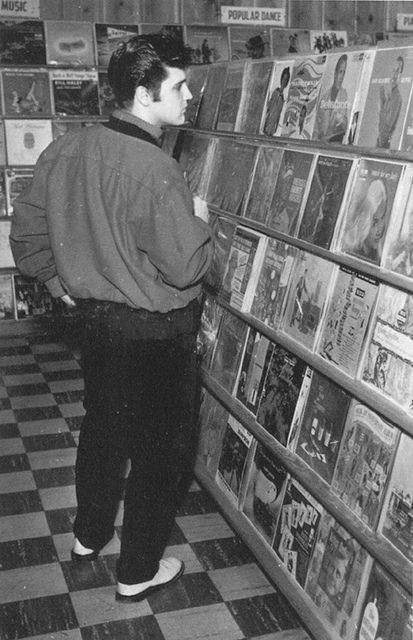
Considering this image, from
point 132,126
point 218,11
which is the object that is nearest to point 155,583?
point 132,126

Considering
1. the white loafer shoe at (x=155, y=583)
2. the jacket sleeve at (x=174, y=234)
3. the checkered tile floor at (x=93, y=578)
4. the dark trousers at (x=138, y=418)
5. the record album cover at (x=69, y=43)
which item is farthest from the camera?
the record album cover at (x=69, y=43)

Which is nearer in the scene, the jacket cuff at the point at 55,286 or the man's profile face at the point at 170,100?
the man's profile face at the point at 170,100

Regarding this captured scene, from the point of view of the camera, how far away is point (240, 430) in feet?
9.53

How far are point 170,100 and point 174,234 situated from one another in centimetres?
38

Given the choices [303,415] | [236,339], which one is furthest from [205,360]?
A: [303,415]

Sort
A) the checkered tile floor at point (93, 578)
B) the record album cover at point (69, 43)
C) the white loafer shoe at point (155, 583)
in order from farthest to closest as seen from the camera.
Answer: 1. the record album cover at point (69, 43)
2. the white loafer shoe at point (155, 583)
3. the checkered tile floor at point (93, 578)

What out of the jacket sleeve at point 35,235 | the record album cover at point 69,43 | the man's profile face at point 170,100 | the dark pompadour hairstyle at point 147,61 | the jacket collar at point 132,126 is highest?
the dark pompadour hairstyle at point 147,61

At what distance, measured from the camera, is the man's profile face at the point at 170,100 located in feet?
6.81

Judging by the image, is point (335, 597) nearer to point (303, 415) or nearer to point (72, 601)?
point (303, 415)

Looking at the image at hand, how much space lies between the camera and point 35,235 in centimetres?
233

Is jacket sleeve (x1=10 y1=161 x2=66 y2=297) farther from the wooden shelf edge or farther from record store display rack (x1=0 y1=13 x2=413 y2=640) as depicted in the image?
the wooden shelf edge

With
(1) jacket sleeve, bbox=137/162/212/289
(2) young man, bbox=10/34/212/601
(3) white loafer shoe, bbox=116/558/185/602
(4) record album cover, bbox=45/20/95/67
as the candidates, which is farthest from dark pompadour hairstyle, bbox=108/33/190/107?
(4) record album cover, bbox=45/20/95/67

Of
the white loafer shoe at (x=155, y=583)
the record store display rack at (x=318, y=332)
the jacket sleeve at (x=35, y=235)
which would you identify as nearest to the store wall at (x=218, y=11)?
the record store display rack at (x=318, y=332)

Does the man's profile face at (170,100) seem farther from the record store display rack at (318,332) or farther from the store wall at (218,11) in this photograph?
Answer: the store wall at (218,11)
